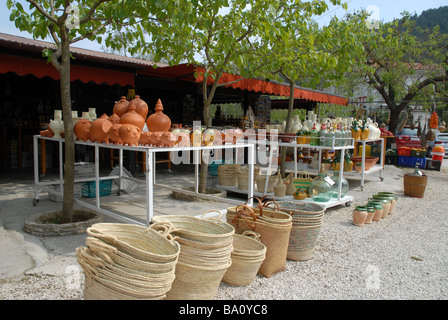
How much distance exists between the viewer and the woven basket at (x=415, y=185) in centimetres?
629

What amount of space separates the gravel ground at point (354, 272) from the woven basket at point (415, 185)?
1671mm

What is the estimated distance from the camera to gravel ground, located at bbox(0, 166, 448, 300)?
251 centimetres

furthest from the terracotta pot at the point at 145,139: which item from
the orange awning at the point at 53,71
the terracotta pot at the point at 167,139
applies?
the orange awning at the point at 53,71

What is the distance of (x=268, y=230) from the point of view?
275 cm

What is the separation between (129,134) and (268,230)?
67.6 inches

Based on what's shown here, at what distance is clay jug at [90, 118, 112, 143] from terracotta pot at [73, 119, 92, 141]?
224 mm

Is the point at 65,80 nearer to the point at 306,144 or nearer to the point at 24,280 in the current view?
the point at 24,280

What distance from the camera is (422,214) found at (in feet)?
17.0

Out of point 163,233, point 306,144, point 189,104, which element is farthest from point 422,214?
point 189,104

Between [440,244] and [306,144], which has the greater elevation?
[306,144]

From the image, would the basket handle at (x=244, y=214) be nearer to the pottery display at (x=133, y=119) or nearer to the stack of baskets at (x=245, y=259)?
the stack of baskets at (x=245, y=259)

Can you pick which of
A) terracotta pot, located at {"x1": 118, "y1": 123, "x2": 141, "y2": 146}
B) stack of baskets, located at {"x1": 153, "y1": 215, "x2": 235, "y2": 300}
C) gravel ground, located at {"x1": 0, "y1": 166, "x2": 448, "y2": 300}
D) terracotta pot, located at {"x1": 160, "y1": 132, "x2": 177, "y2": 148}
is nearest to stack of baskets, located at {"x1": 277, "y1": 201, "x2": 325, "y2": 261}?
gravel ground, located at {"x1": 0, "y1": 166, "x2": 448, "y2": 300}

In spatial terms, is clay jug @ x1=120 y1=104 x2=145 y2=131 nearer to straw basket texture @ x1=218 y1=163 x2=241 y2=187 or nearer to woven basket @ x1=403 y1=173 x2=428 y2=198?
straw basket texture @ x1=218 y1=163 x2=241 y2=187

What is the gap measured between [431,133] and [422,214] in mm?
8078
